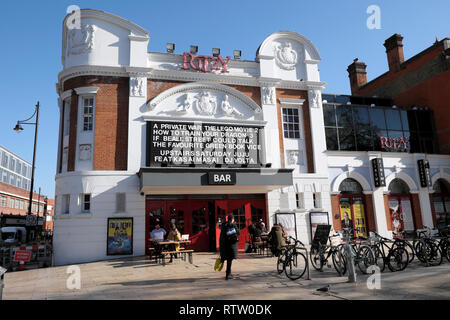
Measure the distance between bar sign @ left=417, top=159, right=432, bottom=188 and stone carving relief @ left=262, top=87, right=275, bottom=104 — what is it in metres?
11.0

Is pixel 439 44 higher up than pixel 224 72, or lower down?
higher up

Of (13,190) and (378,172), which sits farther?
(13,190)

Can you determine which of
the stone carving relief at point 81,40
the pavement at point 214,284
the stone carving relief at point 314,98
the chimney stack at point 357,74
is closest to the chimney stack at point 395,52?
the chimney stack at point 357,74

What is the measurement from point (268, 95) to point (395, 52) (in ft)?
48.2

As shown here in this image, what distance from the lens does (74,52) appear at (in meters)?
16.6

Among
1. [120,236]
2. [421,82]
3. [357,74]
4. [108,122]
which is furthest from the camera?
[357,74]

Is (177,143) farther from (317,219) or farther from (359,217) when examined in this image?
(359,217)

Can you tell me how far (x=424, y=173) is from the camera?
20.7 metres

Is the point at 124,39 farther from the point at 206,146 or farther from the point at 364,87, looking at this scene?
the point at 364,87

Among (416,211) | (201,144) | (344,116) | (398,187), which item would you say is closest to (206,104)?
(201,144)

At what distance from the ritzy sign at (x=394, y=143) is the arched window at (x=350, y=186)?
347 centimetres
